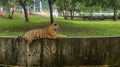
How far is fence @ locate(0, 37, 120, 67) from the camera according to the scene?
1070cm

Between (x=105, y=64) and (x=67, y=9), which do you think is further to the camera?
(x=67, y=9)

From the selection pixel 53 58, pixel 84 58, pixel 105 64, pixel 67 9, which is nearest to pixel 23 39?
pixel 53 58

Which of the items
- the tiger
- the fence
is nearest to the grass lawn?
the fence

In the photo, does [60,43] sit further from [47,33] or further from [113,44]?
[113,44]

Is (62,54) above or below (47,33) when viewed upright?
below

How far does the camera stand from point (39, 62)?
10.8m

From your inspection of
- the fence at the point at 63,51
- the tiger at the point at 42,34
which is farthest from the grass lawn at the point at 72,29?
the tiger at the point at 42,34

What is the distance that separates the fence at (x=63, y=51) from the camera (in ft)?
35.1

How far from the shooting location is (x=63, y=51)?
424 inches

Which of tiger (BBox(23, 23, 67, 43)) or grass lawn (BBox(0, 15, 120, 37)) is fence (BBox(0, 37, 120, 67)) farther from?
grass lawn (BBox(0, 15, 120, 37))

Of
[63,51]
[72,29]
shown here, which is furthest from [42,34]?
[72,29]

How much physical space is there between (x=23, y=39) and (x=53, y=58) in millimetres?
1082

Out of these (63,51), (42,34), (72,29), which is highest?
(42,34)

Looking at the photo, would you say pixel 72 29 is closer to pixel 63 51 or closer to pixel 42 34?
pixel 63 51
